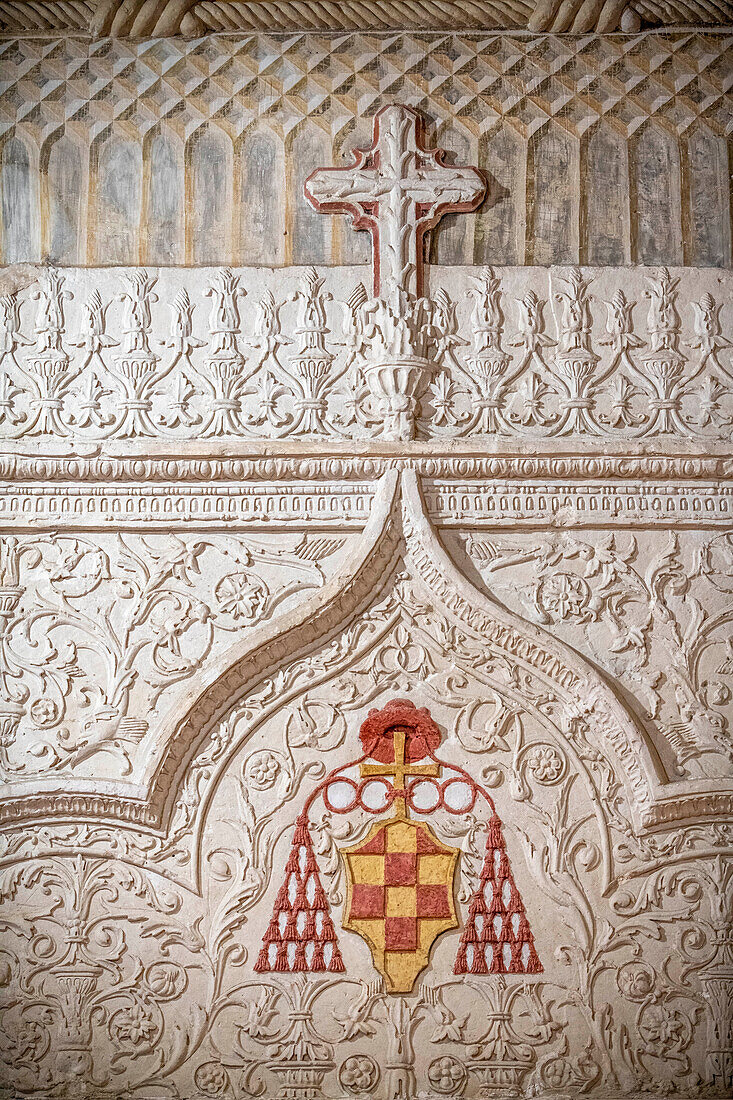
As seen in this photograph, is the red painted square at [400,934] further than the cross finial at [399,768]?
No

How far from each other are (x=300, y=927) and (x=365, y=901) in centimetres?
20

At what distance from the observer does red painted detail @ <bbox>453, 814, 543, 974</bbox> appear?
3.27 m

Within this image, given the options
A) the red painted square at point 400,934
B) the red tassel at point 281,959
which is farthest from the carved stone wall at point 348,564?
the red painted square at point 400,934

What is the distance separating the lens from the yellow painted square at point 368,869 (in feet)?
10.9

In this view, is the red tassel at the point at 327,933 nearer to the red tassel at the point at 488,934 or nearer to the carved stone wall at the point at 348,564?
the carved stone wall at the point at 348,564

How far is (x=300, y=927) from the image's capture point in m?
3.30

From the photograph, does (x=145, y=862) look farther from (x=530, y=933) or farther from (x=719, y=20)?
(x=719, y=20)

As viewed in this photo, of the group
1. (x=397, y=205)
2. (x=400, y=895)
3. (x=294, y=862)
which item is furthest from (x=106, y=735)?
(x=397, y=205)

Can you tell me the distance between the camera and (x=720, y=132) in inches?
148

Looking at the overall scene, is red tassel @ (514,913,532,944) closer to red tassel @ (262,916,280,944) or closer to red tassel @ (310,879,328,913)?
red tassel @ (310,879,328,913)

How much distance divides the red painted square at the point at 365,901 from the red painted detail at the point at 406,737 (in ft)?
1.22

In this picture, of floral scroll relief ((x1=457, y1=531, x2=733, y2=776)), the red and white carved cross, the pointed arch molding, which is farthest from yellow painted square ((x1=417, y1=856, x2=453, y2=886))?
the red and white carved cross

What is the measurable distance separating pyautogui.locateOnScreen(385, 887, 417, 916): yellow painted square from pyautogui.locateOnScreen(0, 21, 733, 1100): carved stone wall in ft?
0.42

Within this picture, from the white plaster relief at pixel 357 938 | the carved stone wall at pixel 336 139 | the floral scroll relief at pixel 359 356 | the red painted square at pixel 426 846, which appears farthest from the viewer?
the carved stone wall at pixel 336 139
